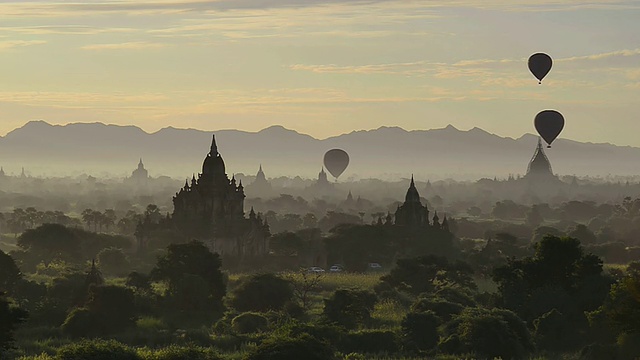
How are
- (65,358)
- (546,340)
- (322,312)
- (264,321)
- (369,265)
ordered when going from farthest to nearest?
(369,265)
(322,312)
(264,321)
(546,340)
(65,358)

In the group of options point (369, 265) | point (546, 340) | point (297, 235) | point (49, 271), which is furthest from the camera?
point (297, 235)

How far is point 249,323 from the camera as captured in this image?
79.8 m

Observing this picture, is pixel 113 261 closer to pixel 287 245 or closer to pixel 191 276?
pixel 287 245

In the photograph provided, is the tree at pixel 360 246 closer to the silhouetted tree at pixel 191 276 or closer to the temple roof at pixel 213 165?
the temple roof at pixel 213 165

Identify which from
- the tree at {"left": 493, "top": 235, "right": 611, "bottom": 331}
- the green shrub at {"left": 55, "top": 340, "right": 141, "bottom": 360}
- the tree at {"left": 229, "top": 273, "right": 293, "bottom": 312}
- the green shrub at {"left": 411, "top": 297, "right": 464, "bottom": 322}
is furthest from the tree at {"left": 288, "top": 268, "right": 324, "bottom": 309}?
the green shrub at {"left": 55, "top": 340, "right": 141, "bottom": 360}

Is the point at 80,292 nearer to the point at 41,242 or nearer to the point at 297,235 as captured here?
the point at 41,242

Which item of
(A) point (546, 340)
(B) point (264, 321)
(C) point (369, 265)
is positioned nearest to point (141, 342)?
(B) point (264, 321)

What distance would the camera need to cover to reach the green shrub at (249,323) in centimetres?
7906

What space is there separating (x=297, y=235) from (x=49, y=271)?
1374 inches

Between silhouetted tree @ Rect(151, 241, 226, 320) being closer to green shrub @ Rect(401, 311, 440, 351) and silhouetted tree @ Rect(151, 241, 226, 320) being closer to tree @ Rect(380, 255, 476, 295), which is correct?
tree @ Rect(380, 255, 476, 295)

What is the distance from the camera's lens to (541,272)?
85438 mm

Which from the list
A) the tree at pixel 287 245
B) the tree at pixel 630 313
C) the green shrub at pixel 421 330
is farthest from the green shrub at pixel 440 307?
the tree at pixel 287 245

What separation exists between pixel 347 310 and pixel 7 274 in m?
28.5

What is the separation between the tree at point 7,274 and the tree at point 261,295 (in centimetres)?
1723
